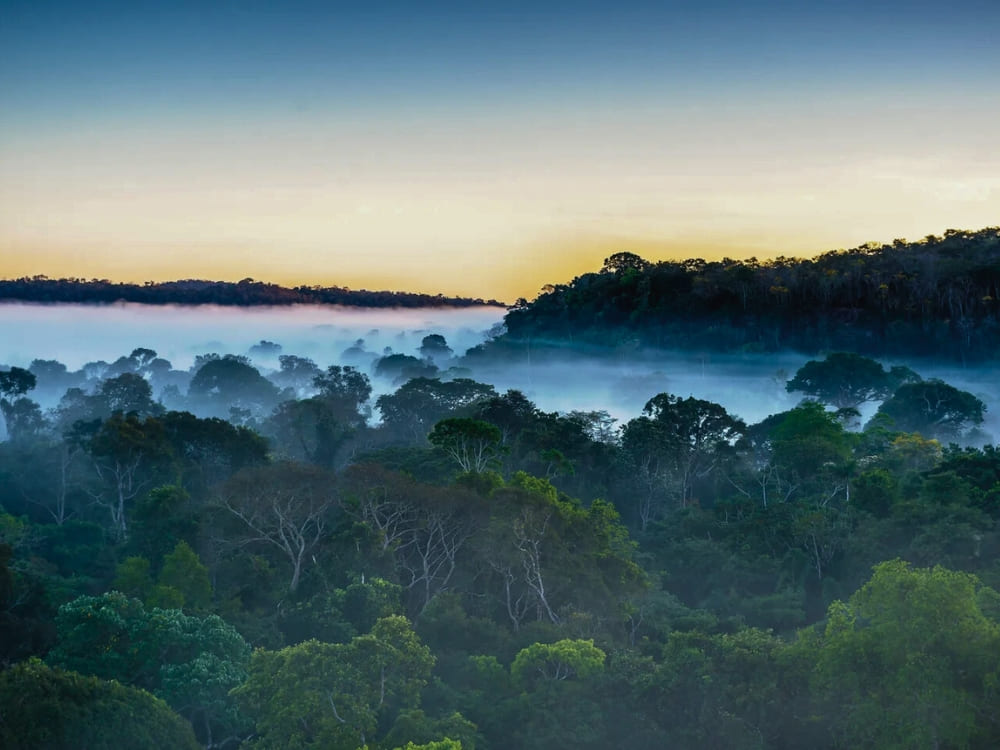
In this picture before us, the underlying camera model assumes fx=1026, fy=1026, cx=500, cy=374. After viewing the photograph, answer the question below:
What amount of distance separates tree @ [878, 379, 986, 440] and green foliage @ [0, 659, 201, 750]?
40761 mm

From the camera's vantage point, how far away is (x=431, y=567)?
92.6 ft

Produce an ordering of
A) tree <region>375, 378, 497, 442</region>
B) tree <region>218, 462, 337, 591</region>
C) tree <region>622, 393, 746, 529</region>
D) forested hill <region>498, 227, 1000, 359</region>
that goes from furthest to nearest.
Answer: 1. forested hill <region>498, 227, 1000, 359</region>
2. tree <region>375, 378, 497, 442</region>
3. tree <region>622, 393, 746, 529</region>
4. tree <region>218, 462, 337, 591</region>

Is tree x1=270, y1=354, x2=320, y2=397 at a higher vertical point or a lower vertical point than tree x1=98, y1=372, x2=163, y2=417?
lower

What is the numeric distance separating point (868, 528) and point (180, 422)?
2504cm

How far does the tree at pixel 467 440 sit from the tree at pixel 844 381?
2750cm

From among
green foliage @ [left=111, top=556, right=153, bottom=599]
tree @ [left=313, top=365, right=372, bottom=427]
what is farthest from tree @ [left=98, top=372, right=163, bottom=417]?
green foliage @ [left=111, top=556, right=153, bottom=599]

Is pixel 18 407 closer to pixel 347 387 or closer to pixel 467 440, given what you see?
pixel 347 387

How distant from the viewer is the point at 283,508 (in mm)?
28266

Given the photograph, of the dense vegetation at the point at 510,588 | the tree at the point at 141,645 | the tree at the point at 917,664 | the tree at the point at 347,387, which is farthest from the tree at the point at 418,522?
the tree at the point at 347,387

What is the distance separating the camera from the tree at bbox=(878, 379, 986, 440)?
4953 cm

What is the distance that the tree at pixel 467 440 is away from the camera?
34312mm

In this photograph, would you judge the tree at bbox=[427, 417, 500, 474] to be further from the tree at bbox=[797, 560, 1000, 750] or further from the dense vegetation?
the tree at bbox=[797, 560, 1000, 750]

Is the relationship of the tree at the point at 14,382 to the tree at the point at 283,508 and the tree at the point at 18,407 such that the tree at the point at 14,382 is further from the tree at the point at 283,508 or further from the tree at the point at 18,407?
the tree at the point at 283,508

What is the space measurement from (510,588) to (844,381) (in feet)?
117
